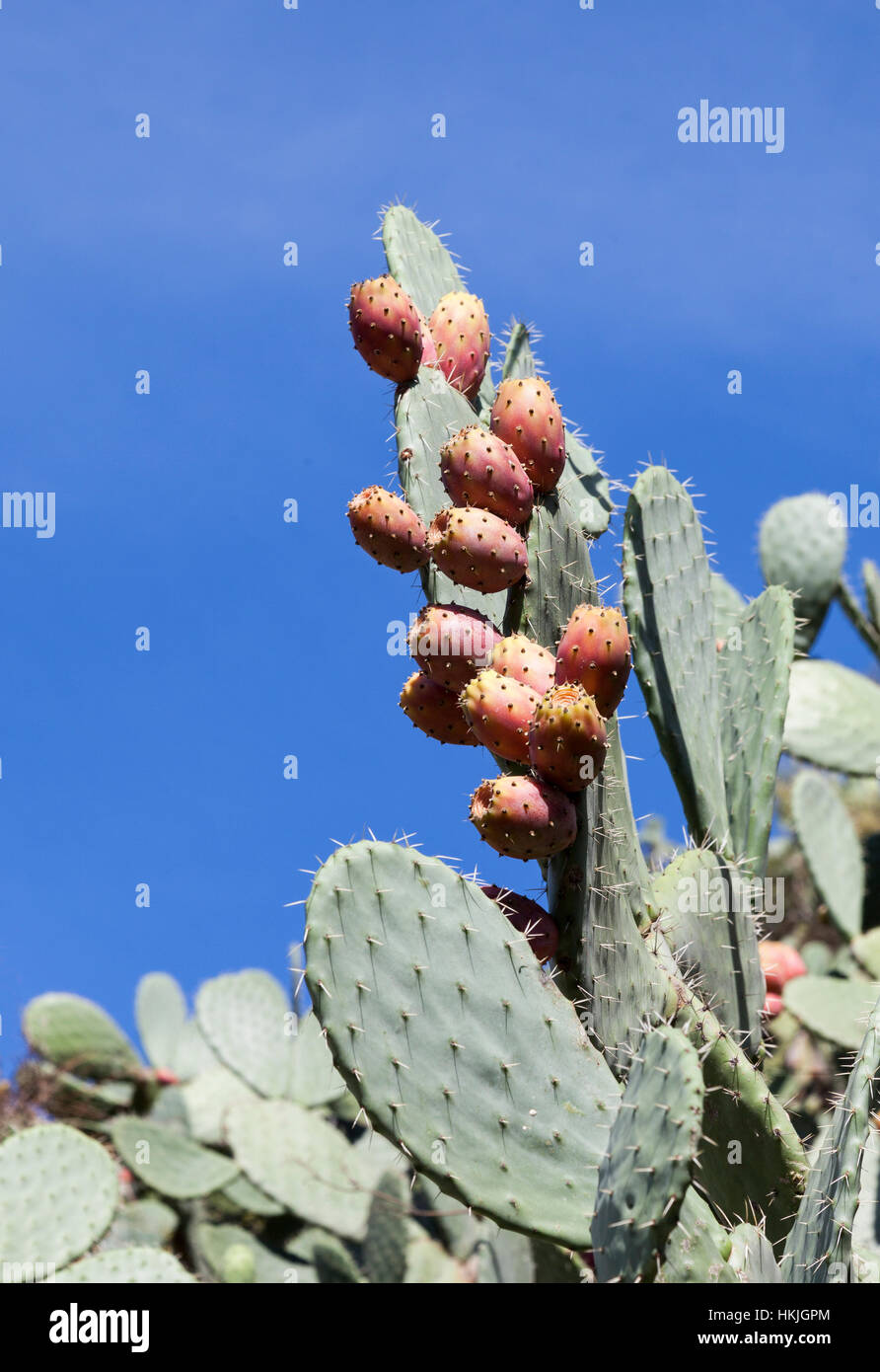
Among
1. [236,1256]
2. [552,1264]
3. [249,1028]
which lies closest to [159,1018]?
[249,1028]

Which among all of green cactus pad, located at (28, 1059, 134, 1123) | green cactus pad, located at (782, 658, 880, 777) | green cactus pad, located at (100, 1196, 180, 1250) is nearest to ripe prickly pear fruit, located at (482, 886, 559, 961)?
green cactus pad, located at (782, 658, 880, 777)

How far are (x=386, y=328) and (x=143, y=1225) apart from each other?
3747mm

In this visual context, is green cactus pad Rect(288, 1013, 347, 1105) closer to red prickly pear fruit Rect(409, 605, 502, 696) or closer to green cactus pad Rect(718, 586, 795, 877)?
green cactus pad Rect(718, 586, 795, 877)

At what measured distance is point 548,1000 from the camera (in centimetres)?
155

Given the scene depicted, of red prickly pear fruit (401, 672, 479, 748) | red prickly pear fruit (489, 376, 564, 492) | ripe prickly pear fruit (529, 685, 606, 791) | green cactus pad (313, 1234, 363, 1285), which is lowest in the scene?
green cactus pad (313, 1234, 363, 1285)

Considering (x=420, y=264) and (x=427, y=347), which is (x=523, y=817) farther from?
(x=420, y=264)

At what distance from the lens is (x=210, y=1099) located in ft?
17.6

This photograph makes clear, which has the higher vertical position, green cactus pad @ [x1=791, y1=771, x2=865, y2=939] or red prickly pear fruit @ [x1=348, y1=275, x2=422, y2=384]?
red prickly pear fruit @ [x1=348, y1=275, x2=422, y2=384]

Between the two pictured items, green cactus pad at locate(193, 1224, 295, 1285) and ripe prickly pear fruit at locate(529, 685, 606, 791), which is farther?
green cactus pad at locate(193, 1224, 295, 1285)

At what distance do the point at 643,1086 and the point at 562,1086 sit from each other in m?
0.25

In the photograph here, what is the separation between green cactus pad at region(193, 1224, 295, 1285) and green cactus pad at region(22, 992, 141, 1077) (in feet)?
3.88

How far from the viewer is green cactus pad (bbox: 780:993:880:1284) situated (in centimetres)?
141
